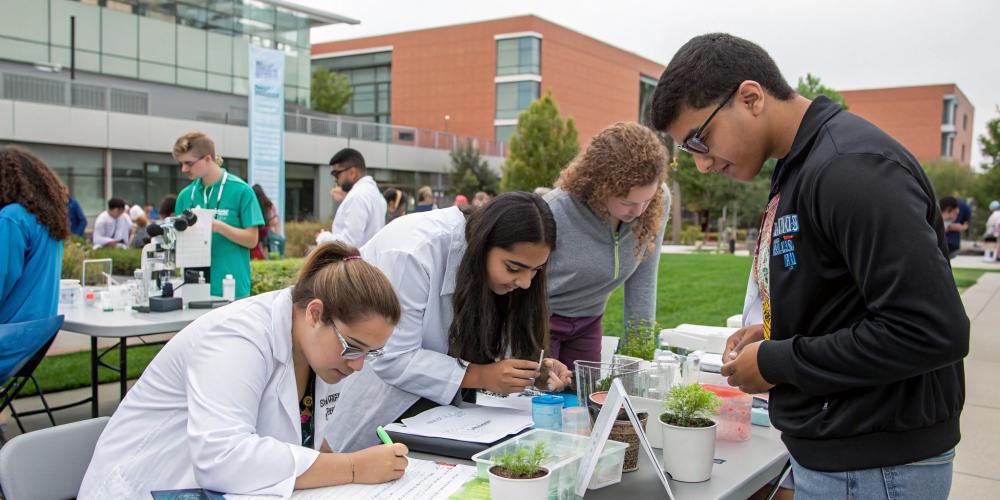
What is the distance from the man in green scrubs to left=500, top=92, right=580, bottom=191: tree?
79.8 ft

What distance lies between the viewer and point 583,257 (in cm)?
293

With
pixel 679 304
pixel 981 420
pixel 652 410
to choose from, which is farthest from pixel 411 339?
pixel 679 304

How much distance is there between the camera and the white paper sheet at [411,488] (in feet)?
4.93

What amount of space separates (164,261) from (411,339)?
2785 millimetres

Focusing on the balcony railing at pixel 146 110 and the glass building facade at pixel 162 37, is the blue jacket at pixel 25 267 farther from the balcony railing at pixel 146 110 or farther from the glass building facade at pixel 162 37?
the glass building facade at pixel 162 37

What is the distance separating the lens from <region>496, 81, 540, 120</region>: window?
37562 mm

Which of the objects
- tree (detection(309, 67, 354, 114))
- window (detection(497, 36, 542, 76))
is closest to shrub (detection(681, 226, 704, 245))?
window (detection(497, 36, 542, 76))

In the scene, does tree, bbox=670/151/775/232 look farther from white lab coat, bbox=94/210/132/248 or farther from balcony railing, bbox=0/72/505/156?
white lab coat, bbox=94/210/132/248

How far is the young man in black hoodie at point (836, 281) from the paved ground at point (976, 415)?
278 centimetres

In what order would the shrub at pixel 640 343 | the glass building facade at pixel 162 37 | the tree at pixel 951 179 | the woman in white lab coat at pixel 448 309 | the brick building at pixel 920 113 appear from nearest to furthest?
the woman in white lab coat at pixel 448 309, the shrub at pixel 640 343, the glass building facade at pixel 162 37, the tree at pixel 951 179, the brick building at pixel 920 113

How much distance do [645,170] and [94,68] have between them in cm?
2147

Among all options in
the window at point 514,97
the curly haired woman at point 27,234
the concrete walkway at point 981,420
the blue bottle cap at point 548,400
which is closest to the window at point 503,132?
the window at point 514,97

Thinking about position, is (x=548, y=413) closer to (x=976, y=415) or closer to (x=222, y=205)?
(x=222, y=205)

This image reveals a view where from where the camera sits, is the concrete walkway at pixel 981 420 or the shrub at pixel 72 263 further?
the shrub at pixel 72 263
